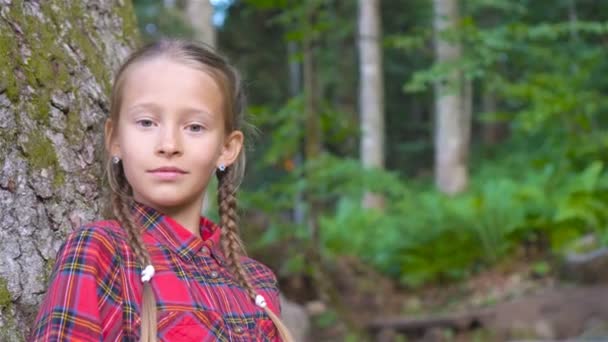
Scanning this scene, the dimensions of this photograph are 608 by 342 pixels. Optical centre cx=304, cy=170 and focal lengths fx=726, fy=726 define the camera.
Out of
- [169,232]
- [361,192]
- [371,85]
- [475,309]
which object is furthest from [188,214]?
[371,85]

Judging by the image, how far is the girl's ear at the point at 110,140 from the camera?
177 cm

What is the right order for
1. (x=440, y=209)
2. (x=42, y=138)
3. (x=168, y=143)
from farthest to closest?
1. (x=440, y=209)
2. (x=42, y=138)
3. (x=168, y=143)

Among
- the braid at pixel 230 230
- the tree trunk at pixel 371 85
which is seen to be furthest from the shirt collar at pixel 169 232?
the tree trunk at pixel 371 85

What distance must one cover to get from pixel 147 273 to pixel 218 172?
46cm

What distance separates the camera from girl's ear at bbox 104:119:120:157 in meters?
1.77

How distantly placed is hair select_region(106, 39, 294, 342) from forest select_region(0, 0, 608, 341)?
0.46 ft

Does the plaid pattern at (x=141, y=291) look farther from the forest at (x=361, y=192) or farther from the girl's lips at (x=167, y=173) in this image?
the forest at (x=361, y=192)

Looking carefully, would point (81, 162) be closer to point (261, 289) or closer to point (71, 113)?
point (71, 113)

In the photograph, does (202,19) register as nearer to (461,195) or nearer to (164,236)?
(461,195)

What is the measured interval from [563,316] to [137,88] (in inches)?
271

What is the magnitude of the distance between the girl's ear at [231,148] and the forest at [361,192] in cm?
19

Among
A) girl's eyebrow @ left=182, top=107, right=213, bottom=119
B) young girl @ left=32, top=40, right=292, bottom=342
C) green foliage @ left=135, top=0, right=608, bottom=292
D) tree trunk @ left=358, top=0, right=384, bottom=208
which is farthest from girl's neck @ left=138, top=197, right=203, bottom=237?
tree trunk @ left=358, top=0, right=384, bottom=208

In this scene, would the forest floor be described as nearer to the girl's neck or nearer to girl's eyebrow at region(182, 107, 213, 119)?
the girl's neck

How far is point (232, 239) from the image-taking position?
6.16ft
